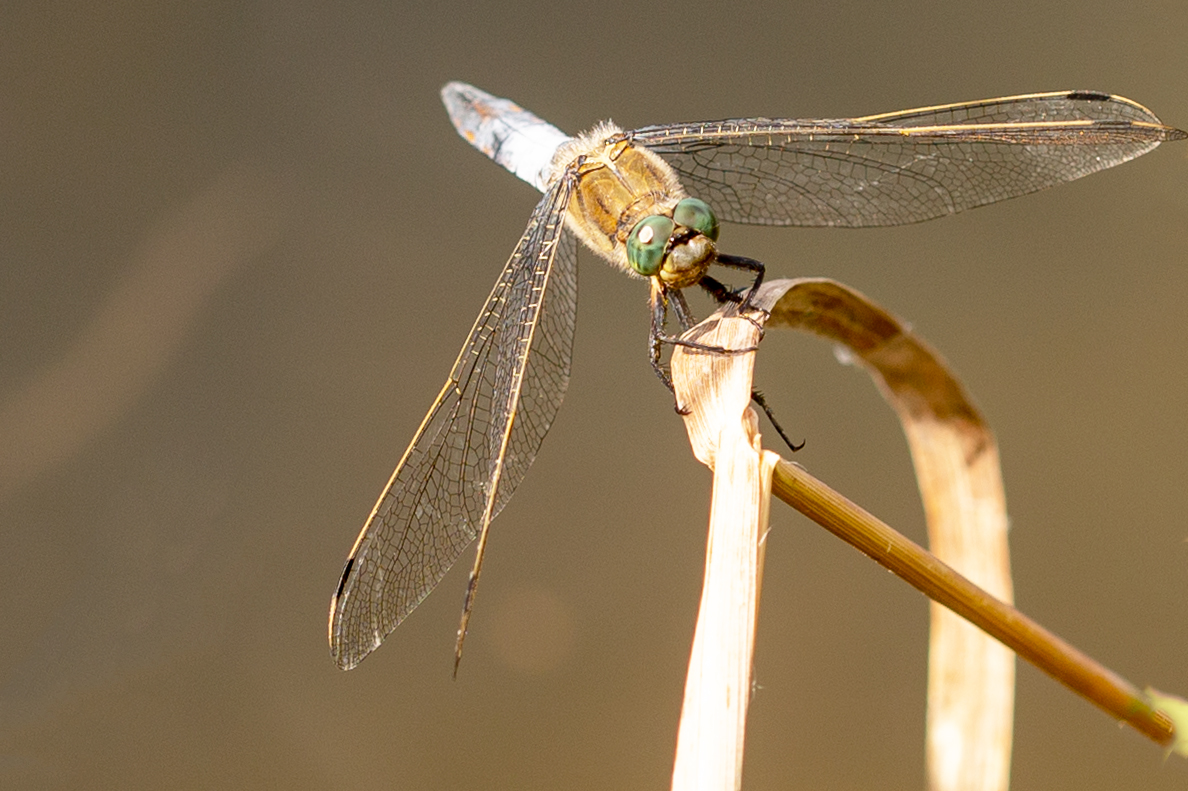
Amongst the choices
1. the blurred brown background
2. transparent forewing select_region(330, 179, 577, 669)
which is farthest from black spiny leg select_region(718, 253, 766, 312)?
the blurred brown background

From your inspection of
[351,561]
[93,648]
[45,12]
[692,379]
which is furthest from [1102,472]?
[45,12]

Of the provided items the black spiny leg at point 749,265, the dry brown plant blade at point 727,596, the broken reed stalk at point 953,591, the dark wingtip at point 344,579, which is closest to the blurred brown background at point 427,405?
the dark wingtip at point 344,579

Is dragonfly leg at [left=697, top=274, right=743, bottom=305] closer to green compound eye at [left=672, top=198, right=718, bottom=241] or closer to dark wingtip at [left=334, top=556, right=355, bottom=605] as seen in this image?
green compound eye at [left=672, top=198, right=718, bottom=241]

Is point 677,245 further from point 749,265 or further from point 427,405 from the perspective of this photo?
point 427,405

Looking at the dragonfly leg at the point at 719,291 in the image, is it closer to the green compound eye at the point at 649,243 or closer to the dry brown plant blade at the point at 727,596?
the green compound eye at the point at 649,243

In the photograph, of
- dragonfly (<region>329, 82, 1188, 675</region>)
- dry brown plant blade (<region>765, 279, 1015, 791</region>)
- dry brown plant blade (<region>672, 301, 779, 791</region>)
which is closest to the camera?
dry brown plant blade (<region>672, 301, 779, 791</region>)
